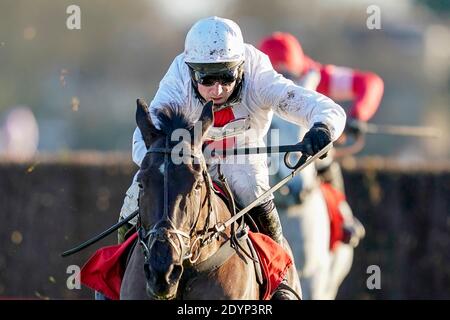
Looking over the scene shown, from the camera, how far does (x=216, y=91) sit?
7.42 meters

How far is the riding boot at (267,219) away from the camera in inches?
304

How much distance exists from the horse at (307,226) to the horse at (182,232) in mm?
4004

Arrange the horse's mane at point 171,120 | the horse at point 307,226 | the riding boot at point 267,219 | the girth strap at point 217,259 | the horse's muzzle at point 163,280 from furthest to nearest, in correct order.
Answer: the horse at point 307,226 → the riding boot at point 267,219 → the girth strap at point 217,259 → the horse's mane at point 171,120 → the horse's muzzle at point 163,280

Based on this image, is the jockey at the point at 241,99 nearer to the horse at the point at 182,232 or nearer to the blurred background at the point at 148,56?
the horse at the point at 182,232

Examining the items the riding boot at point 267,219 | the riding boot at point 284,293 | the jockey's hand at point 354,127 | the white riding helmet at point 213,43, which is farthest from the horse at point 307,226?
the white riding helmet at point 213,43

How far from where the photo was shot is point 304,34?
3912cm

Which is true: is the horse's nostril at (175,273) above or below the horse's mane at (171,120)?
below

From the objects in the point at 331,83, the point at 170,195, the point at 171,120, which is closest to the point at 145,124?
the point at 171,120

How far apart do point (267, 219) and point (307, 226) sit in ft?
12.3

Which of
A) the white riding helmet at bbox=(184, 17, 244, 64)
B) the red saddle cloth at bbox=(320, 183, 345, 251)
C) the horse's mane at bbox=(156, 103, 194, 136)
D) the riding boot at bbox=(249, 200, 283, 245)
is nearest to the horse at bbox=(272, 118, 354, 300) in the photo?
the red saddle cloth at bbox=(320, 183, 345, 251)

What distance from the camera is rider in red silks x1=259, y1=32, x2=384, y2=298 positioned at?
471 inches

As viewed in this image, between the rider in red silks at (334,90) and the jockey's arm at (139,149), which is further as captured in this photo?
the rider in red silks at (334,90)

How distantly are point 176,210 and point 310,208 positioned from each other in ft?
16.7
